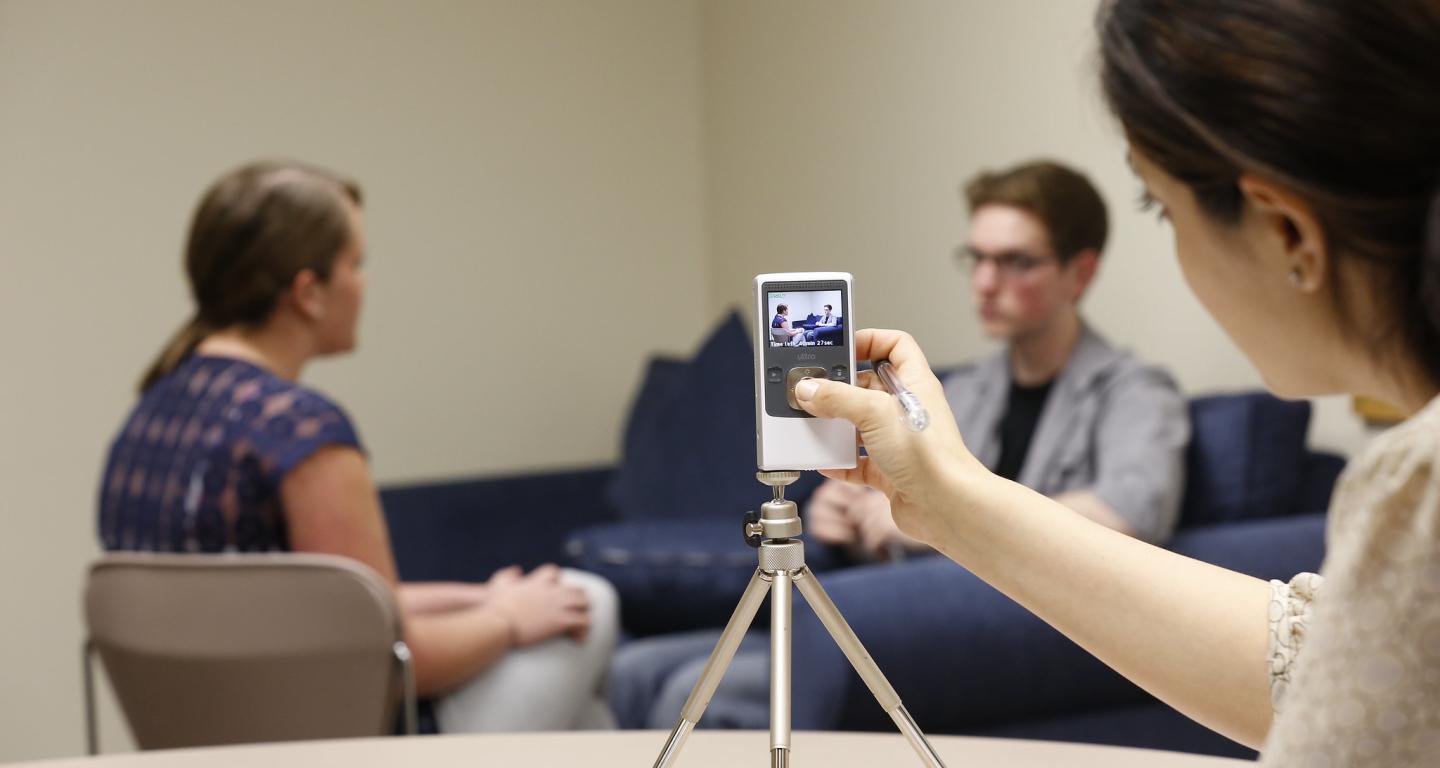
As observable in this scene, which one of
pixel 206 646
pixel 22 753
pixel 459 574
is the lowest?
pixel 22 753

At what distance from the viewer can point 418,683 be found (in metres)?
1.77

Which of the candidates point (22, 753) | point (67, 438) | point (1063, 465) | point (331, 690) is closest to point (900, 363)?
point (331, 690)

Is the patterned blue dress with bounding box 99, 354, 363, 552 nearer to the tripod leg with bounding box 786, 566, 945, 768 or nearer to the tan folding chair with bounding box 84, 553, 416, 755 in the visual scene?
the tan folding chair with bounding box 84, 553, 416, 755

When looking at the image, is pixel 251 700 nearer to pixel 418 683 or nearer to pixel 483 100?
pixel 418 683

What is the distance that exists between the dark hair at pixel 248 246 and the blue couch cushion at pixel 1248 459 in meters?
1.46

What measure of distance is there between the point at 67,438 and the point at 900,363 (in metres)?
3.05

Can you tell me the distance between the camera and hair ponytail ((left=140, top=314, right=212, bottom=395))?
6.25 ft

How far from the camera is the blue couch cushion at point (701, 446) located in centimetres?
316

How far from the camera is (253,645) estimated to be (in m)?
1.59

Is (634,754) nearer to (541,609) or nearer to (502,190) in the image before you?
(541,609)

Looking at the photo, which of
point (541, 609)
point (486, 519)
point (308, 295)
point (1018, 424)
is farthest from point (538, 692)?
point (486, 519)

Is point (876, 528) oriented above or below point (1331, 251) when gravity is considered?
below

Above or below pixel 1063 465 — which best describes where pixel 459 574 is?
below

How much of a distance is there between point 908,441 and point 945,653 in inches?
44.2
